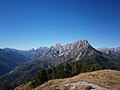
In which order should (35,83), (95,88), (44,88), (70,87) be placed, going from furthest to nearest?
(35,83) < (44,88) < (70,87) < (95,88)

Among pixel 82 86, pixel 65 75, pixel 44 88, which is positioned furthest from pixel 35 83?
pixel 82 86

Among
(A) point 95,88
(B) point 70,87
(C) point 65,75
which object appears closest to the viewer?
(A) point 95,88

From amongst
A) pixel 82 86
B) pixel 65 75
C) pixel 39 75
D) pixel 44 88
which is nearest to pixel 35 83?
pixel 39 75

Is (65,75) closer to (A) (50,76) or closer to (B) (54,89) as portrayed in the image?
(A) (50,76)

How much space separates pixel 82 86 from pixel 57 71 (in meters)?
91.9

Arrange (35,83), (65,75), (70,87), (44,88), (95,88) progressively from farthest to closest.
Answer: (65,75), (35,83), (44,88), (70,87), (95,88)

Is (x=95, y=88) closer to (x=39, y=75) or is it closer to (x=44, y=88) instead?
(x=44, y=88)

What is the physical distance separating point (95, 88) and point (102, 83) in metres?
4.04

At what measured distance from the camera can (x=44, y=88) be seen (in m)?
39.7

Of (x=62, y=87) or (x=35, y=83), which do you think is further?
(x=35, y=83)

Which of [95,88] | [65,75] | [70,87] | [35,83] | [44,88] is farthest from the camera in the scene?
[65,75]

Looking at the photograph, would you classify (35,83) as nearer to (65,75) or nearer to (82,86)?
(65,75)

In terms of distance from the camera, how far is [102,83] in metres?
36.6

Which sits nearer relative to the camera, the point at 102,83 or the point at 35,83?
the point at 102,83
